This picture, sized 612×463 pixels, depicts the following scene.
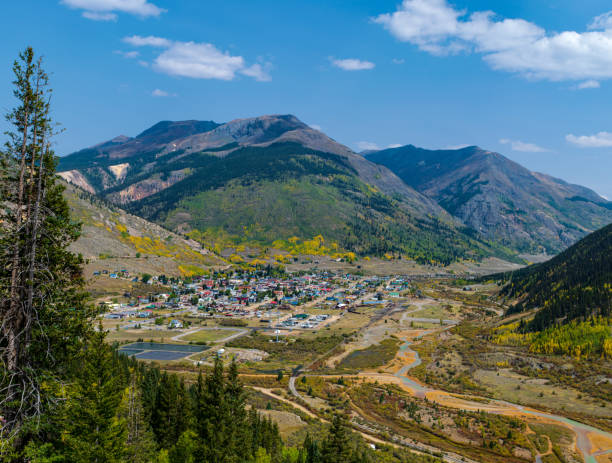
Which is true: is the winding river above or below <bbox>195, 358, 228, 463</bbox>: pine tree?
below

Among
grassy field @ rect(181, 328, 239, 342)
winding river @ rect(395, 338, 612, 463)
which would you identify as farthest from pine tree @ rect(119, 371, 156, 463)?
grassy field @ rect(181, 328, 239, 342)

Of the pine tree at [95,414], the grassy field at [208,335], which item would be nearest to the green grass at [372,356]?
the grassy field at [208,335]

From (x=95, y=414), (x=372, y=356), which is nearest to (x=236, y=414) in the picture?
(x=95, y=414)

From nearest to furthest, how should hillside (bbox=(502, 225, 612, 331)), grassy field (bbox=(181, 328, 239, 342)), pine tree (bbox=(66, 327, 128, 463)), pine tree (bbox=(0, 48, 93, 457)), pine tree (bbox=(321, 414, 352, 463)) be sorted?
pine tree (bbox=(0, 48, 93, 457)) → pine tree (bbox=(66, 327, 128, 463)) → pine tree (bbox=(321, 414, 352, 463)) → hillside (bbox=(502, 225, 612, 331)) → grassy field (bbox=(181, 328, 239, 342))

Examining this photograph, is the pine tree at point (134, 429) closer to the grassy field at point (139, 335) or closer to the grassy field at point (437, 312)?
the grassy field at point (139, 335)

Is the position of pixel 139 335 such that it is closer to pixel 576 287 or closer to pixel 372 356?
pixel 372 356

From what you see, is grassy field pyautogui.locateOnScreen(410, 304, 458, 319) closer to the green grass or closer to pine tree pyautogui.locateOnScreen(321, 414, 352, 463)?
the green grass

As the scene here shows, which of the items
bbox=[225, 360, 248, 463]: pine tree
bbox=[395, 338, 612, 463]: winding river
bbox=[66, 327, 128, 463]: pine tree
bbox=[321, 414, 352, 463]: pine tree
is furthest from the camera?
A: bbox=[395, 338, 612, 463]: winding river

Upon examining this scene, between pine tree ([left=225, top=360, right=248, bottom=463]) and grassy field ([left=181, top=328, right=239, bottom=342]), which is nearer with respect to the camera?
pine tree ([left=225, top=360, right=248, bottom=463])
